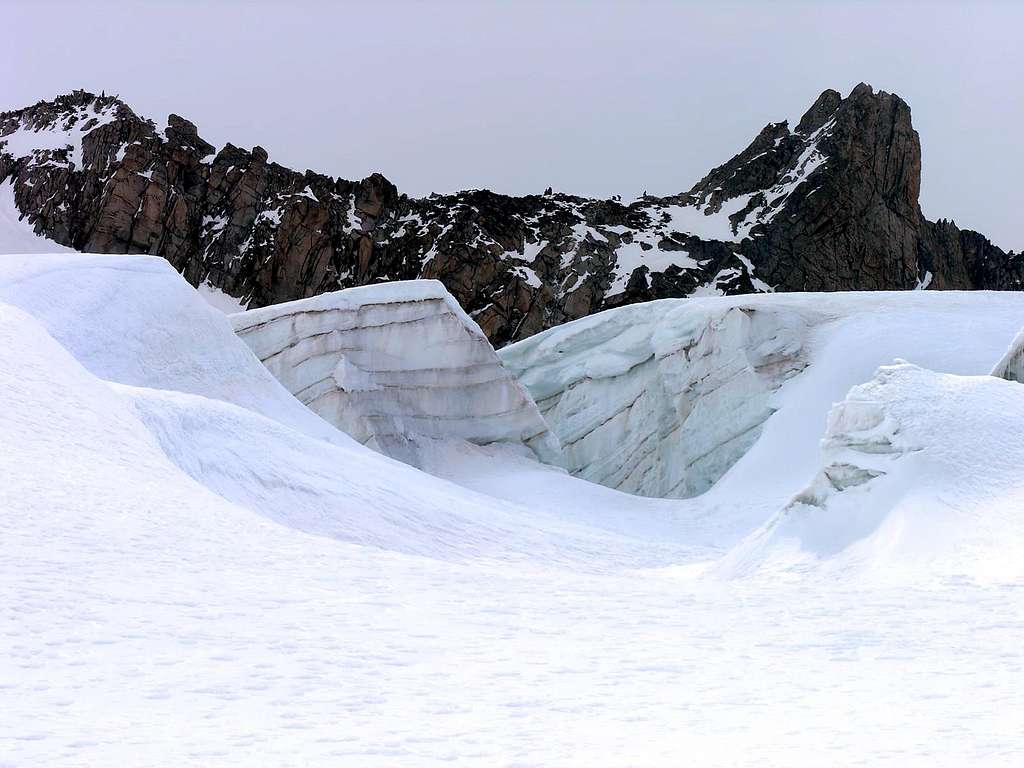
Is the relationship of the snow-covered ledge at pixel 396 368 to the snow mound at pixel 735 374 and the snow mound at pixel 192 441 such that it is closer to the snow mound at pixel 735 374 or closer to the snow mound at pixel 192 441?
the snow mound at pixel 192 441

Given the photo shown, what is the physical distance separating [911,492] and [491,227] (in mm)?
61300

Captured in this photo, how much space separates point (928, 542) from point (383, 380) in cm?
1693

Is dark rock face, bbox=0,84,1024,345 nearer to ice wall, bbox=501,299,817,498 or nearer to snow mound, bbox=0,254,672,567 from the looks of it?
ice wall, bbox=501,299,817,498

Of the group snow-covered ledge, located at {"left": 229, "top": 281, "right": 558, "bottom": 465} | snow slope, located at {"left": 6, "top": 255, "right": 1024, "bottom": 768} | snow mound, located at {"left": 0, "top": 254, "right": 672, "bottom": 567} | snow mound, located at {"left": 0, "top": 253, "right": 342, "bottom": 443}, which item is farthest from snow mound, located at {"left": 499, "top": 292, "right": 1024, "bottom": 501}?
snow slope, located at {"left": 6, "top": 255, "right": 1024, "bottom": 768}

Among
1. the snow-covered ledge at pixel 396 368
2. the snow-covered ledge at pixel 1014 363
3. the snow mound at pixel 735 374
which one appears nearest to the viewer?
the snow-covered ledge at pixel 1014 363

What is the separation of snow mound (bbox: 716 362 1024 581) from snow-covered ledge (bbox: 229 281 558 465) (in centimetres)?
1415

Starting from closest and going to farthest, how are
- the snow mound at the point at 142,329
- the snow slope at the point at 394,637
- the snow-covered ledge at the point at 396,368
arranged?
the snow slope at the point at 394,637 < the snow mound at the point at 142,329 < the snow-covered ledge at the point at 396,368

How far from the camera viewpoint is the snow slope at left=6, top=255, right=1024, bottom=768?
4047mm

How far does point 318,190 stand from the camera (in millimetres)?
71188

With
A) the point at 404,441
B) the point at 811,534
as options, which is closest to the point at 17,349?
the point at 811,534

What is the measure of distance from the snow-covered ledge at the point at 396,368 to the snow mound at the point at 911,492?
14.1 m

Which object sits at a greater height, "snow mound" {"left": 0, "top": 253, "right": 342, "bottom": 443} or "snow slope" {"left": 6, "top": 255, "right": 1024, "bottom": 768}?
"snow mound" {"left": 0, "top": 253, "right": 342, "bottom": 443}

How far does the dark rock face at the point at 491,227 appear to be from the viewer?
224ft

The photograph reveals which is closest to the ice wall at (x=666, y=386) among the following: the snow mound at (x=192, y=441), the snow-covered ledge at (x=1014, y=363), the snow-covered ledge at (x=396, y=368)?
the snow-covered ledge at (x=396, y=368)
